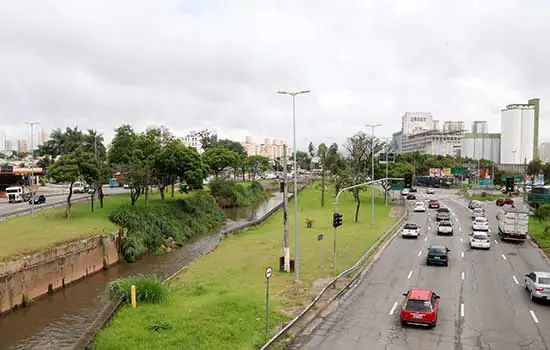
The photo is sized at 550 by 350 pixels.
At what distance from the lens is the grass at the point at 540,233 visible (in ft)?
135

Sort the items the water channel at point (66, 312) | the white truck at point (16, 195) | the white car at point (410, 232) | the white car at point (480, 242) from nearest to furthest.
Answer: the water channel at point (66, 312) < the white car at point (480, 242) < the white car at point (410, 232) < the white truck at point (16, 195)

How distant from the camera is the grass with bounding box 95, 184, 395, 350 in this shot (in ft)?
59.5

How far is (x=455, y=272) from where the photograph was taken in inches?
1238

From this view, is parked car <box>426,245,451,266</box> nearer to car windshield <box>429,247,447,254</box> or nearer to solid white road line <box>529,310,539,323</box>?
car windshield <box>429,247,447,254</box>

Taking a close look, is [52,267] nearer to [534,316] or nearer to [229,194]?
[534,316]

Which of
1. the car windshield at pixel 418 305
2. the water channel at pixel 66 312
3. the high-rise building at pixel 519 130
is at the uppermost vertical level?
the high-rise building at pixel 519 130

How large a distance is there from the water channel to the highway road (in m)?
12.7

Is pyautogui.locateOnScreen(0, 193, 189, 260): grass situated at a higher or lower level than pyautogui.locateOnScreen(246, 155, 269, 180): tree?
lower

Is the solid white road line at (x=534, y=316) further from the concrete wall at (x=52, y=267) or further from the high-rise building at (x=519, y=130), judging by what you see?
the high-rise building at (x=519, y=130)

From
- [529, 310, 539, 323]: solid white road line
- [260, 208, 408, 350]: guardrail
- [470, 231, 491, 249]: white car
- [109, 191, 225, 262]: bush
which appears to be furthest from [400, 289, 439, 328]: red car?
[109, 191, 225, 262]: bush

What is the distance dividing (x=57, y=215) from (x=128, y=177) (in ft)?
28.7

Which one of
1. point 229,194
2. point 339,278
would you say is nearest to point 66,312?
point 339,278

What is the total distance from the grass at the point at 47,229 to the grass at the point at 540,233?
37.3 meters

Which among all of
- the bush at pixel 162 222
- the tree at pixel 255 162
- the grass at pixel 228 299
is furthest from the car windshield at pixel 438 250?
the tree at pixel 255 162
